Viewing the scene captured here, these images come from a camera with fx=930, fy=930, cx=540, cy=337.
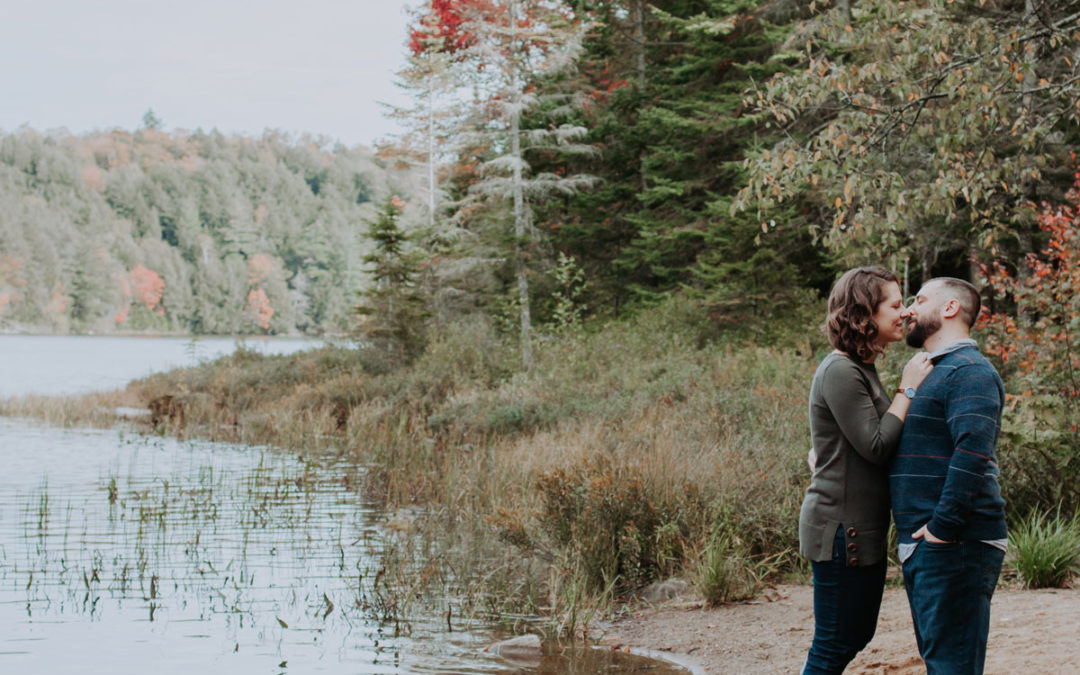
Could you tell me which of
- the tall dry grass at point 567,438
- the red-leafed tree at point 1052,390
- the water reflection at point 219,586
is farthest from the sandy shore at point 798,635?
the red-leafed tree at point 1052,390

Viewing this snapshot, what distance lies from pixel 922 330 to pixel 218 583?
646 cm

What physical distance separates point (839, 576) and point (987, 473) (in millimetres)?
645

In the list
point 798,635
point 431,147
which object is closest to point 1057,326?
point 798,635

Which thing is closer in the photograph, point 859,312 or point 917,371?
point 917,371

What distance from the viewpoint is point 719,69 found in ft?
70.2

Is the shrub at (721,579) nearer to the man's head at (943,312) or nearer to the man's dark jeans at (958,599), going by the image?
the man's dark jeans at (958,599)

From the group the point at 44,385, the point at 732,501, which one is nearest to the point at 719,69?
the point at 732,501

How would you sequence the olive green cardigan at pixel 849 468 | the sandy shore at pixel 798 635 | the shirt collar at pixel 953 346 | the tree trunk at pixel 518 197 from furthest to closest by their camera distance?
the tree trunk at pixel 518 197, the sandy shore at pixel 798 635, the olive green cardigan at pixel 849 468, the shirt collar at pixel 953 346

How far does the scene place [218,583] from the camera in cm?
780

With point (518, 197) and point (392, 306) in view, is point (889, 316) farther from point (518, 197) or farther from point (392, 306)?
point (392, 306)

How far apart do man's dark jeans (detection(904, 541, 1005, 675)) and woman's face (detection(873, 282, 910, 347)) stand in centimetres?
71

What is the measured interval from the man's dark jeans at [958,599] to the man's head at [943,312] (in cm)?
68

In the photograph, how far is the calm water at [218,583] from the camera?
238 inches

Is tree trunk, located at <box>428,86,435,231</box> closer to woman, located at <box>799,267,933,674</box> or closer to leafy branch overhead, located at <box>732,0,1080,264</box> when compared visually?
leafy branch overhead, located at <box>732,0,1080,264</box>
